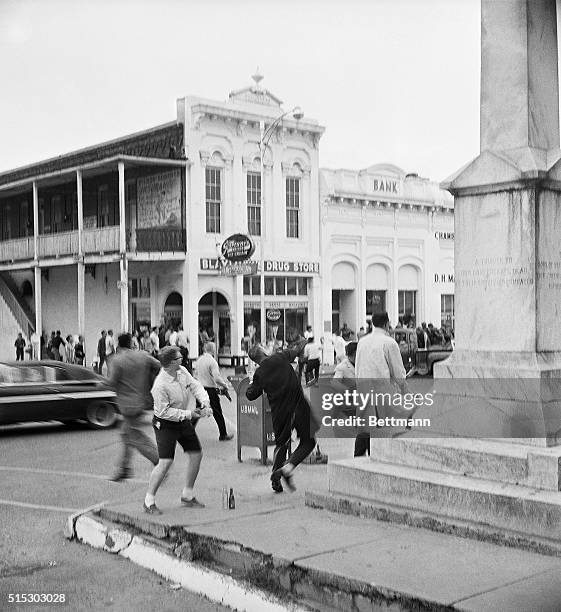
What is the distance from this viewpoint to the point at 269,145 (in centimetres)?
3238

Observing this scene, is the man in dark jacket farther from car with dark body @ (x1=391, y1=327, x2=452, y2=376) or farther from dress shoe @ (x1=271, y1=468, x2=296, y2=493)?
car with dark body @ (x1=391, y1=327, x2=452, y2=376)

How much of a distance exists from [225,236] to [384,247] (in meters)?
7.69

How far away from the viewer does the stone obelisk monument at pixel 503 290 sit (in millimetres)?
7383

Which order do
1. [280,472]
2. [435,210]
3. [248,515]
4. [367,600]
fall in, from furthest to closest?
[435,210], [280,472], [248,515], [367,600]

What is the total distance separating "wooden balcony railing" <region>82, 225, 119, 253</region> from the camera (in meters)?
30.4

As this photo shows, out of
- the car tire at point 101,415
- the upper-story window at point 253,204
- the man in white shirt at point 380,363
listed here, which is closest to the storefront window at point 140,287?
the upper-story window at point 253,204

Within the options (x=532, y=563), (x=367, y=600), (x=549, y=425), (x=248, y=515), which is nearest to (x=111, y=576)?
(x=248, y=515)

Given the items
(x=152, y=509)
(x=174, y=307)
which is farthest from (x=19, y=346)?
(x=152, y=509)

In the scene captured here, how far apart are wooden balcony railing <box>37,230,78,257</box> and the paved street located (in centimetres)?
1975

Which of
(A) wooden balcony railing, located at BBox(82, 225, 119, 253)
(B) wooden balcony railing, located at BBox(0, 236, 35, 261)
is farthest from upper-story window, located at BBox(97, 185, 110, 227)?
(B) wooden balcony railing, located at BBox(0, 236, 35, 261)

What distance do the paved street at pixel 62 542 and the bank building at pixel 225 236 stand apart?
16.6 m

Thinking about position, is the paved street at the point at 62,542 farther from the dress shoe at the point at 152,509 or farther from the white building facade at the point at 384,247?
the white building facade at the point at 384,247

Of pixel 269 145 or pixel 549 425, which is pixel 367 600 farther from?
pixel 269 145

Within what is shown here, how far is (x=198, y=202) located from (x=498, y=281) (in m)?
23.6
